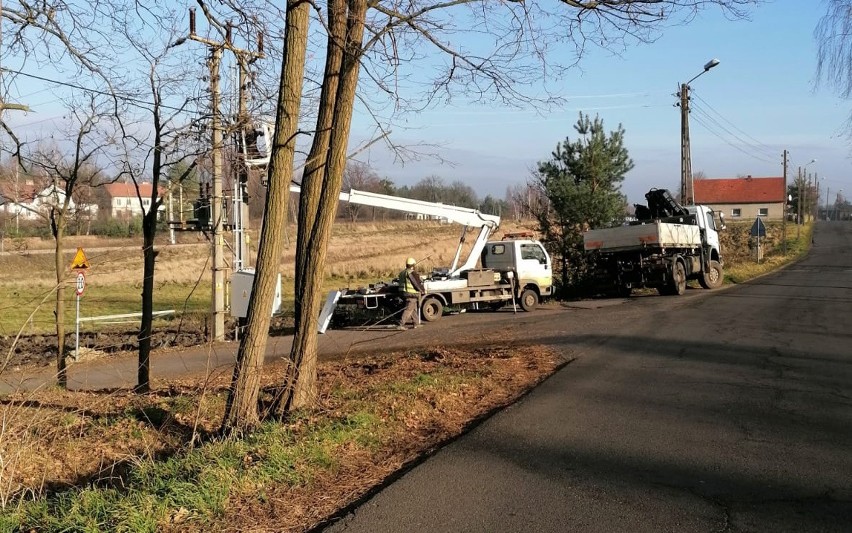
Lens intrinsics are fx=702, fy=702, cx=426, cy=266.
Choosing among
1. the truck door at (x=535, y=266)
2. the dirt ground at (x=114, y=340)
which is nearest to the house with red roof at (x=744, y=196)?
the truck door at (x=535, y=266)

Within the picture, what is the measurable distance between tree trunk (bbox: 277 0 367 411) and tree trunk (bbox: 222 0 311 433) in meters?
0.43

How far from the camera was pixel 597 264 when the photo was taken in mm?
25062

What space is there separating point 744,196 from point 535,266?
3562 inches

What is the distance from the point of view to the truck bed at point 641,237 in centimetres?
2274

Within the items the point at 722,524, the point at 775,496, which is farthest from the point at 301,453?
the point at 775,496

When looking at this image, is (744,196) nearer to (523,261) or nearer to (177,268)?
(177,268)

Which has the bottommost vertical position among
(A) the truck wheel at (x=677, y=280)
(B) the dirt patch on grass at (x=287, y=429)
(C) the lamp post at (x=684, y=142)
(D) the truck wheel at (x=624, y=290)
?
(B) the dirt patch on grass at (x=287, y=429)

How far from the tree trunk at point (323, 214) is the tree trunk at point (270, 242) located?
1.40ft

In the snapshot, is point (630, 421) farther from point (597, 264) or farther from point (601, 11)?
point (597, 264)

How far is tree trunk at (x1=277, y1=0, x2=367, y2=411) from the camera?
24.5ft

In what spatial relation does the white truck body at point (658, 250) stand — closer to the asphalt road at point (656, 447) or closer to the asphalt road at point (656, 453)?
the asphalt road at point (656, 447)

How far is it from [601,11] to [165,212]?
358 inches

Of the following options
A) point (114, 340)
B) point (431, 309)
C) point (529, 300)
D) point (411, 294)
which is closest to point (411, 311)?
point (411, 294)

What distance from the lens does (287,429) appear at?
6730 millimetres
